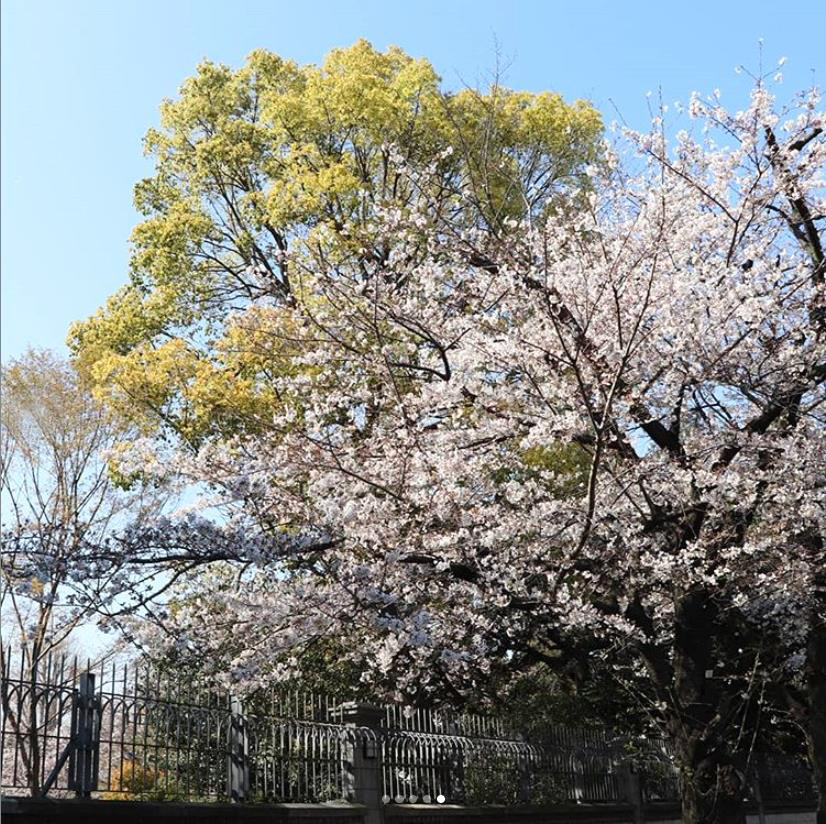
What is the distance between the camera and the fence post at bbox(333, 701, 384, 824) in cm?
983

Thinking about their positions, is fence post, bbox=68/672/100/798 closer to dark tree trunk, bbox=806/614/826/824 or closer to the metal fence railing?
the metal fence railing

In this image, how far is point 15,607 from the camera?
19.6 m

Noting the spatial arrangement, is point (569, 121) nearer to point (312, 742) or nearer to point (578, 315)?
point (578, 315)

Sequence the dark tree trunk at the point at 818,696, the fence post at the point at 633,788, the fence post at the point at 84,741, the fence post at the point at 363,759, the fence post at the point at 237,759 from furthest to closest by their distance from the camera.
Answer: the fence post at the point at 633,788
the dark tree trunk at the point at 818,696
the fence post at the point at 363,759
the fence post at the point at 237,759
the fence post at the point at 84,741

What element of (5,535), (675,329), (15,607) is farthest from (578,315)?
(15,607)

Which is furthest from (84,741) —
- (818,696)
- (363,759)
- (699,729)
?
(818,696)

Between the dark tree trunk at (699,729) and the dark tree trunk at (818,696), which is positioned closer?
the dark tree trunk at (699,729)

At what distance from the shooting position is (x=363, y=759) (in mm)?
10039

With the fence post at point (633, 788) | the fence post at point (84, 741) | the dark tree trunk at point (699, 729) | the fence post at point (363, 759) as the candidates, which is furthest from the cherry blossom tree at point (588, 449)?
the fence post at point (633, 788)

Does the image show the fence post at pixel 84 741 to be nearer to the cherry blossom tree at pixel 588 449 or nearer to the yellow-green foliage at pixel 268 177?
the cherry blossom tree at pixel 588 449

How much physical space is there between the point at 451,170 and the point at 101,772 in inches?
485

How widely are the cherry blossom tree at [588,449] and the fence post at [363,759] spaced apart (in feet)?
3.12

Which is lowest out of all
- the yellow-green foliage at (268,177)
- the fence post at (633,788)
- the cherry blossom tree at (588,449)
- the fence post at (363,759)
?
the fence post at (633,788)

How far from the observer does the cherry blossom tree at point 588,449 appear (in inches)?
415
